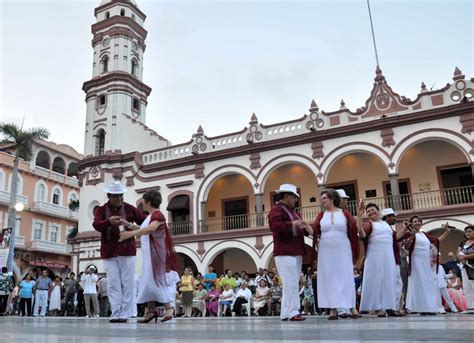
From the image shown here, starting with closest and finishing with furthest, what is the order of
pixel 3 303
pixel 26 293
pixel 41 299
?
pixel 41 299, pixel 26 293, pixel 3 303

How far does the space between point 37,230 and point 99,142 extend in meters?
12.9

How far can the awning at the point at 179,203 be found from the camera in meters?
22.5

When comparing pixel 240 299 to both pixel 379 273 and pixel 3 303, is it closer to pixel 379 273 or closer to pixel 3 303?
pixel 379 273

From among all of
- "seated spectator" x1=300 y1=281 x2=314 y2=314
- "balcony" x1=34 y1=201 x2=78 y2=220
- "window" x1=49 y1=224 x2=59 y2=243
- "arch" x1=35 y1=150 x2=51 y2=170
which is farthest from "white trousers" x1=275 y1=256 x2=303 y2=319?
"arch" x1=35 y1=150 x2=51 y2=170

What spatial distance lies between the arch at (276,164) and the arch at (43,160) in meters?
23.0

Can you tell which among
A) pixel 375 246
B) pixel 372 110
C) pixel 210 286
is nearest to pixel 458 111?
pixel 372 110

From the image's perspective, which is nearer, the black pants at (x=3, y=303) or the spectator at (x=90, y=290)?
the spectator at (x=90, y=290)

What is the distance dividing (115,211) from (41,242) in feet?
101

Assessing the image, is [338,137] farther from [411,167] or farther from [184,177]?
[184,177]

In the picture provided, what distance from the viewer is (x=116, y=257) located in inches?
240

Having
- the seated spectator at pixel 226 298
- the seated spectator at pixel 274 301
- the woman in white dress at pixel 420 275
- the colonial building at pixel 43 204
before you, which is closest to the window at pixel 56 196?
the colonial building at pixel 43 204

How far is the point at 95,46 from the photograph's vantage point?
27.9m

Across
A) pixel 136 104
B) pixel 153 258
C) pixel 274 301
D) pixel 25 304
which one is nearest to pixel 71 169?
pixel 136 104

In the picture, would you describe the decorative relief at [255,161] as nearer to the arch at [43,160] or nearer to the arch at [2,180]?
the arch at [2,180]
